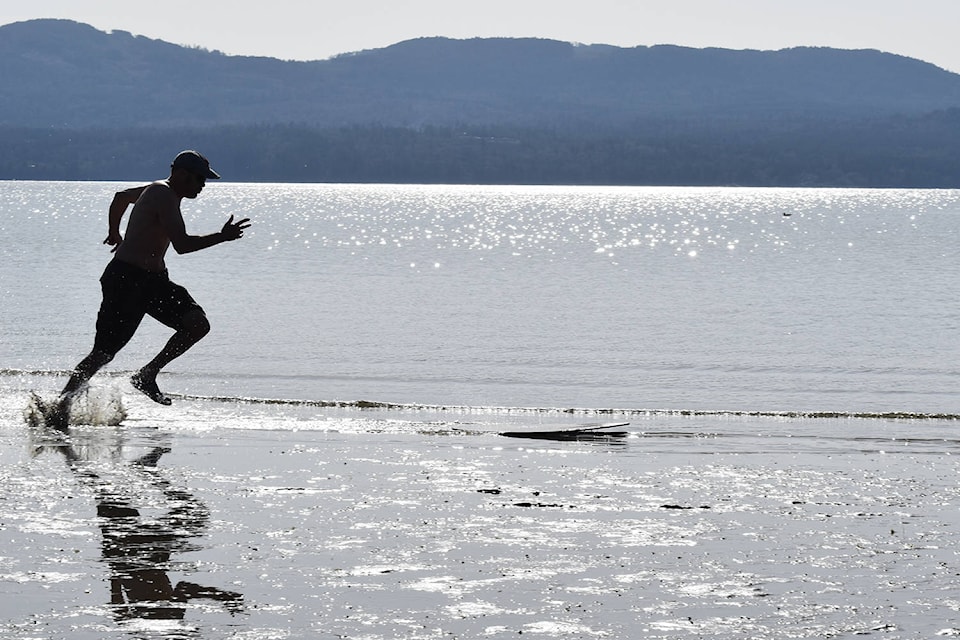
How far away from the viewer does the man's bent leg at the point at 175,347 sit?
12062 mm

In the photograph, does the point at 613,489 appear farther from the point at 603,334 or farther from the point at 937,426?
the point at 603,334

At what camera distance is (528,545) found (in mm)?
7289

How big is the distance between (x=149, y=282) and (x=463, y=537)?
5.28 meters

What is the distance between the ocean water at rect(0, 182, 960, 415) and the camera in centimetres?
1881

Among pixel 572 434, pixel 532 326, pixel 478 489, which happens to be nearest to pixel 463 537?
pixel 478 489

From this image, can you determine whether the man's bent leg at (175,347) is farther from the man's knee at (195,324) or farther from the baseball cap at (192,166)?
the baseball cap at (192,166)

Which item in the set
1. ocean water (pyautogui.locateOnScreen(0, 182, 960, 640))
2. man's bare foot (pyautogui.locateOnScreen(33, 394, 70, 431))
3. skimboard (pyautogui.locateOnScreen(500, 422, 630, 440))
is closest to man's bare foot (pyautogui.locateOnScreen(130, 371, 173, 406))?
ocean water (pyautogui.locateOnScreen(0, 182, 960, 640))

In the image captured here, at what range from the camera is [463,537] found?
7.45 m

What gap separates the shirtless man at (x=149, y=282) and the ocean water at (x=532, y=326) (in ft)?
14.2

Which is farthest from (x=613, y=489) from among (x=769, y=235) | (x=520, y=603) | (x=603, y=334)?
(x=769, y=235)

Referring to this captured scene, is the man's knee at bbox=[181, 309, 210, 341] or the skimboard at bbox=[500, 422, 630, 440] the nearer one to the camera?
the skimboard at bbox=[500, 422, 630, 440]

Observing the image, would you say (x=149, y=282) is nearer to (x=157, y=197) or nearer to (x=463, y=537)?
(x=157, y=197)

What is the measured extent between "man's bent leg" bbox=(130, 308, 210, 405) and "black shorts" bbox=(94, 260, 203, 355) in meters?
0.13

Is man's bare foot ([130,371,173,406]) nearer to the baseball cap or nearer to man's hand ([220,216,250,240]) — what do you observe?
Result: man's hand ([220,216,250,240])
